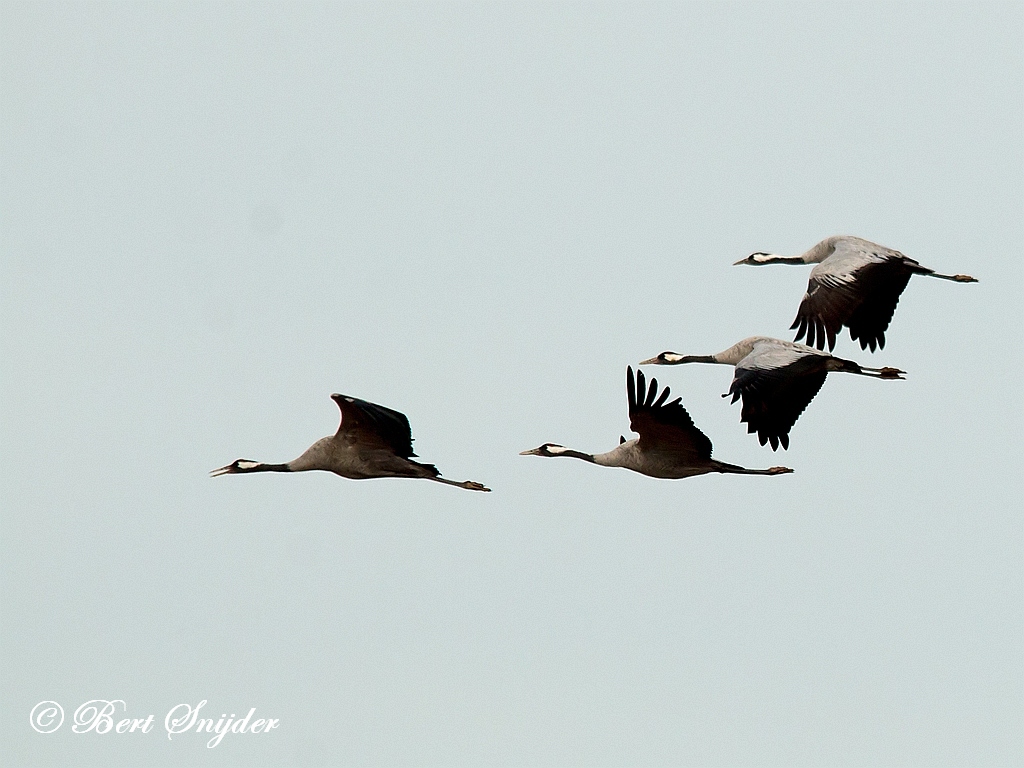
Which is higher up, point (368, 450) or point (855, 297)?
point (855, 297)

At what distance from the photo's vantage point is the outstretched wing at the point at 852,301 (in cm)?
2214

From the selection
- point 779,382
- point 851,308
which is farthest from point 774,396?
point 851,308

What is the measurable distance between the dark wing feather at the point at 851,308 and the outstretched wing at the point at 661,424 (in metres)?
2.50

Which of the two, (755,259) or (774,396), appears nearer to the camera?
(774,396)

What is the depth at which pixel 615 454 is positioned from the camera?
827 inches

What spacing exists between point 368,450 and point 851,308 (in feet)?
18.1

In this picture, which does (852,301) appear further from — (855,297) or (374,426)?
(374,426)

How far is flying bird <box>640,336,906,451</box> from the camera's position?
1938 centimetres

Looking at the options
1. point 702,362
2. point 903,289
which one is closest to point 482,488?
point 702,362

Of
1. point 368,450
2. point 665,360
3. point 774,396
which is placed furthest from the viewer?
point 665,360

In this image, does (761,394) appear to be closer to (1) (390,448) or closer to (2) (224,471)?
(1) (390,448)

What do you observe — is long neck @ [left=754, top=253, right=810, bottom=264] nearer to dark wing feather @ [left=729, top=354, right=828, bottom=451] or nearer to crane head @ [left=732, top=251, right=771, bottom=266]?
crane head @ [left=732, top=251, right=771, bottom=266]

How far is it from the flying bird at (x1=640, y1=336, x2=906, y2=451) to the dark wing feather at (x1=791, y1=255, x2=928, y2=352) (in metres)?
0.98

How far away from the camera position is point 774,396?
773 inches
